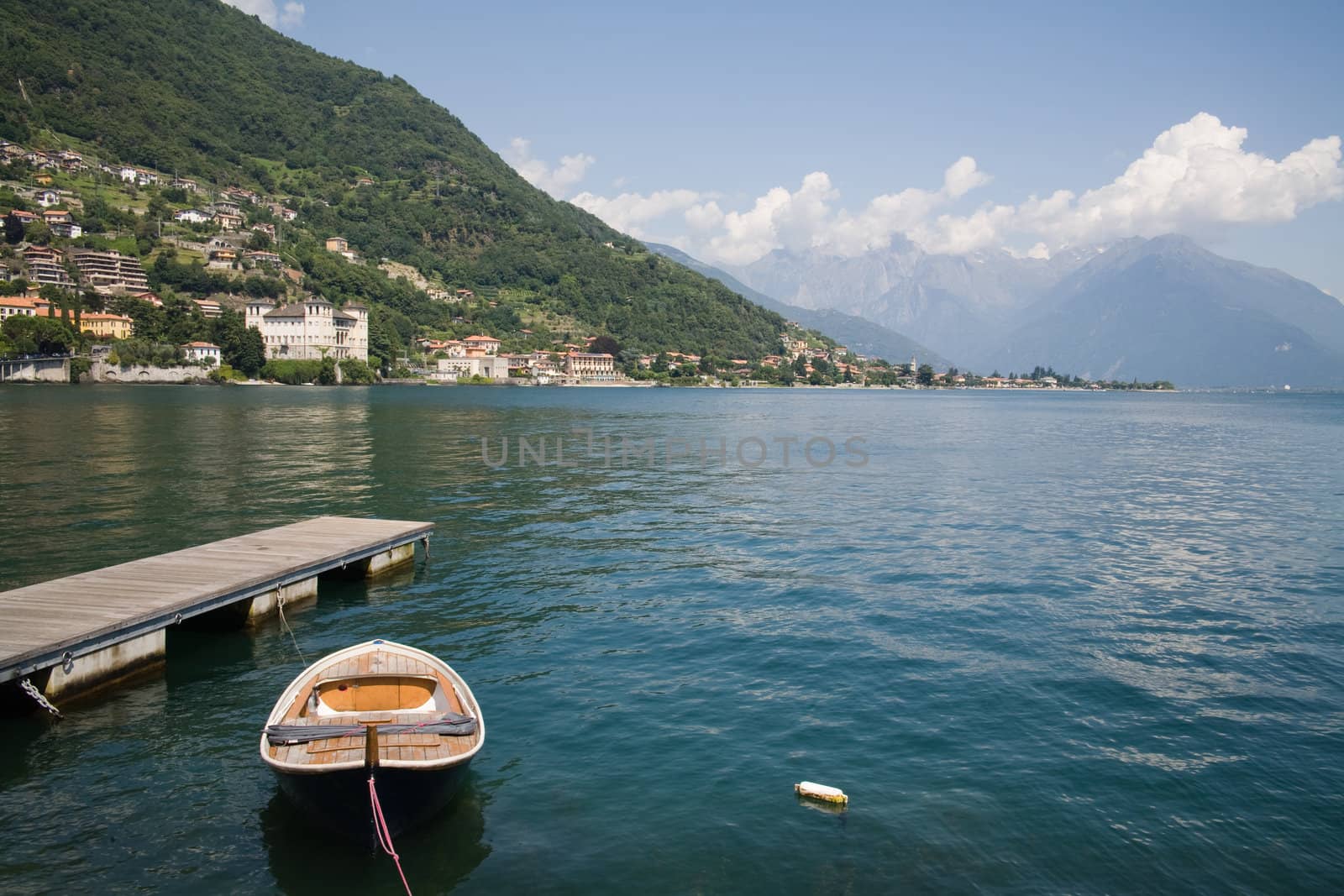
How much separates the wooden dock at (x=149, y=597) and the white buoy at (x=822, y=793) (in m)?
12.2

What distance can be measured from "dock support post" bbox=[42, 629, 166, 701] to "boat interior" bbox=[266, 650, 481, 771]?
18.3ft

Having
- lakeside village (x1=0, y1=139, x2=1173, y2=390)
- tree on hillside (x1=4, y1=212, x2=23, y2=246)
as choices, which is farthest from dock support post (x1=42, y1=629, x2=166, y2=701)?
tree on hillside (x1=4, y1=212, x2=23, y2=246)

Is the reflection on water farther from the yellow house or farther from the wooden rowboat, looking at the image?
the yellow house

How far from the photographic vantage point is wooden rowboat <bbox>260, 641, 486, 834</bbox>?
1009cm

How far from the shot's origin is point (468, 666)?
55.2 feet

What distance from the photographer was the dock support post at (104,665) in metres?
14.1

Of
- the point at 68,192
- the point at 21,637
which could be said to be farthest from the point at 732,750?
the point at 68,192

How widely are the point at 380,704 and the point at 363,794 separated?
2253 mm

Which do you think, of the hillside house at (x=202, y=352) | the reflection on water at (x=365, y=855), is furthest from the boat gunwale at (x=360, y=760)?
the hillside house at (x=202, y=352)

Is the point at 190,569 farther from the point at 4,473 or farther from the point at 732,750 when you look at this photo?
the point at 4,473

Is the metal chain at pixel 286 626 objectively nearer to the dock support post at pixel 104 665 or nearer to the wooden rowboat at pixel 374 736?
the dock support post at pixel 104 665

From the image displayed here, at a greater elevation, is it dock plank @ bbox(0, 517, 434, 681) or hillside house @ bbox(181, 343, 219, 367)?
hillside house @ bbox(181, 343, 219, 367)

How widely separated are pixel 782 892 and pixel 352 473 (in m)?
36.9

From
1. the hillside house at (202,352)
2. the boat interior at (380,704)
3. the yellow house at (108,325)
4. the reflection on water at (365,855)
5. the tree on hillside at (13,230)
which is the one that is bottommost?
the reflection on water at (365,855)
